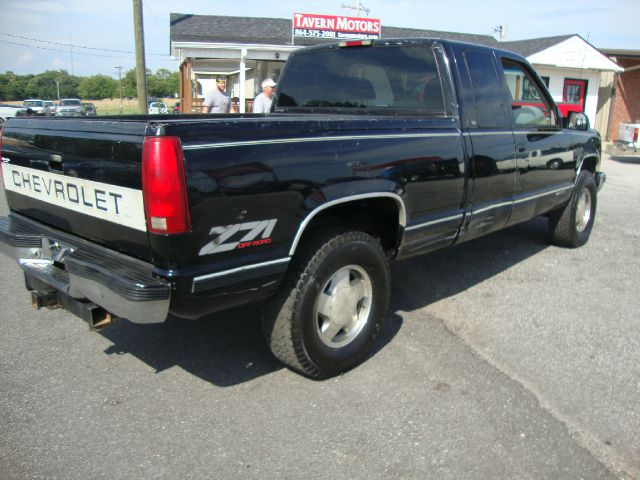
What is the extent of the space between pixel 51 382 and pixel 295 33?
15777mm

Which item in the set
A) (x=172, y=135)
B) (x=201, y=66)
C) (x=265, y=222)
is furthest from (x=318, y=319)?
(x=201, y=66)

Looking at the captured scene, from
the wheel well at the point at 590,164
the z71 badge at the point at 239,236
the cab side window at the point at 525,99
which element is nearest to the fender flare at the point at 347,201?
the z71 badge at the point at 239,236

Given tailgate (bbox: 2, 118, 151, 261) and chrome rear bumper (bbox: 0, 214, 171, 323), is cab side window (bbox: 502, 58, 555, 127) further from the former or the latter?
chrome rear bumper (bbox: 0, 214, 171, 323)

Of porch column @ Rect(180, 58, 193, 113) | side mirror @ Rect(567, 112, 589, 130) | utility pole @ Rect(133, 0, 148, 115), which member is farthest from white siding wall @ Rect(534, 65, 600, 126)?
side mirror @ Rect(567, 112, 589, 130)

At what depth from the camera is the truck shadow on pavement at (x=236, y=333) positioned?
334 centimetres

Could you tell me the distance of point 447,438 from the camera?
2.65 meters

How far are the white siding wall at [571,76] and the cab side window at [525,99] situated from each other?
1745 centimetres

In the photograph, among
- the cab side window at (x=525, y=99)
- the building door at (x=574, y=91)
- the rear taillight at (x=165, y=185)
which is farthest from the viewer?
the building door at (x=574, y=91)

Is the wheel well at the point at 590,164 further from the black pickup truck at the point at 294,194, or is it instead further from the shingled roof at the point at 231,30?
the shingled roof at the point at 231,30

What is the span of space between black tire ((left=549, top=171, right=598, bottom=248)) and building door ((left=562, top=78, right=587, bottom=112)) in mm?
17220

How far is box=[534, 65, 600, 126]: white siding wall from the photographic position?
20.9 metres

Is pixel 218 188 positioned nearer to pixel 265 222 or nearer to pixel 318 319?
pixel 265 222

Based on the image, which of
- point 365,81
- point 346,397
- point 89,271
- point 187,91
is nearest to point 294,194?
point 89,271

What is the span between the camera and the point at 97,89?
93.2m
